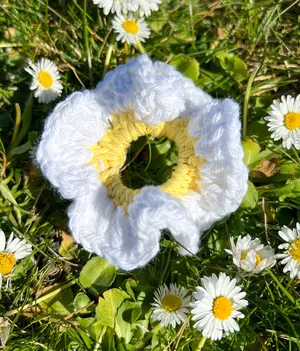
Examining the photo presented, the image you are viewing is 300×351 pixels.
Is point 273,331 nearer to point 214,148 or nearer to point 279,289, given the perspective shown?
point 279,289

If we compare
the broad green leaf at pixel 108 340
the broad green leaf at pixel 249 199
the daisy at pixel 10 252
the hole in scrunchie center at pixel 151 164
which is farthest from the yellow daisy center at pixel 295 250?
the daisy at pixel 10 252

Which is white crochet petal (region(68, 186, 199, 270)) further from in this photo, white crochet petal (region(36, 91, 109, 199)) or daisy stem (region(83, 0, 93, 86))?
daisy stem (region(83, 0, 93, 86))

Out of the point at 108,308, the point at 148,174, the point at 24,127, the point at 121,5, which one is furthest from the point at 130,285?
the point at 121,5

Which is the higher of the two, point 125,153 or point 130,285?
point 125,153

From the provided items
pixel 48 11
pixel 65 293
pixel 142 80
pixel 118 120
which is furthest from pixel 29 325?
pixel 48 11

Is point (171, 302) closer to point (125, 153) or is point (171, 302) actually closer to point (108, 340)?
point (108, 340)

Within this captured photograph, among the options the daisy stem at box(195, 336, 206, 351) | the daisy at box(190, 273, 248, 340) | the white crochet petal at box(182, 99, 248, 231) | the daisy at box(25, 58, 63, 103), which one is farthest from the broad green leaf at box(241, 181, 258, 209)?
the daisy at box(25, 58, 63, 103)
